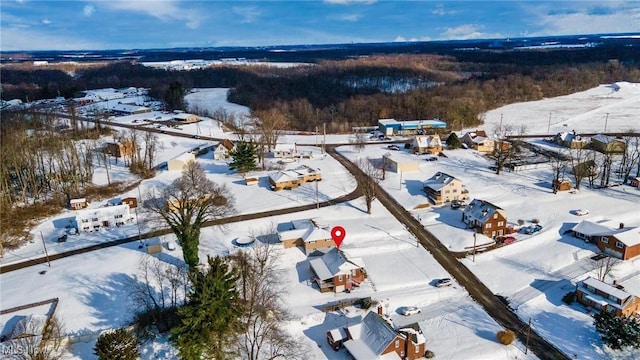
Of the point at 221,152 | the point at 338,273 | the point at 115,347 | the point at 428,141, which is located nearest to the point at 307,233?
the point at 338,273

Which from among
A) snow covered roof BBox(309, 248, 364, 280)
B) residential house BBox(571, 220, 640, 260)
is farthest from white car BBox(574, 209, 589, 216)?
snow covered roof BBox(309, 248, 364, 280)

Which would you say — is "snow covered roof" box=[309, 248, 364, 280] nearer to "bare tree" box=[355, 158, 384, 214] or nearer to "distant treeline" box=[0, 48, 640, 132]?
"bare tree" box=[355, 158, 384, 214]

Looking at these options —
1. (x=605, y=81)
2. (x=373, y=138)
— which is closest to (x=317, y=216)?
(x=373, y=138)

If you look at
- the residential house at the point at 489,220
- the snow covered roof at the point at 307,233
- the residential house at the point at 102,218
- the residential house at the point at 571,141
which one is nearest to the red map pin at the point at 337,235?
the snow covered roof at the point at 307,233

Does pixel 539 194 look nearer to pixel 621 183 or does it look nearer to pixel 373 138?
pixel 621 183

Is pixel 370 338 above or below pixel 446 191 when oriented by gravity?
below

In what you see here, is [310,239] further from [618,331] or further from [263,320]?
[618,331]
